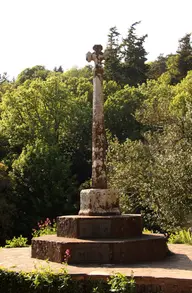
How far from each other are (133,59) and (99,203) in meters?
44.9

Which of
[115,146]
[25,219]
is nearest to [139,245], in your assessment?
[115,146]

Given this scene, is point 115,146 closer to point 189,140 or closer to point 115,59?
point 189,140

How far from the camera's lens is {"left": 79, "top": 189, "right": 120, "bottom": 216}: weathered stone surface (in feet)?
29.1

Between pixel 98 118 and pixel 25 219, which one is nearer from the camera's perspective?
pixel 98 118

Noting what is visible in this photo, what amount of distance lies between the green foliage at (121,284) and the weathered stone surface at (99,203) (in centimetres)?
277

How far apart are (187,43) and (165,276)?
197ft

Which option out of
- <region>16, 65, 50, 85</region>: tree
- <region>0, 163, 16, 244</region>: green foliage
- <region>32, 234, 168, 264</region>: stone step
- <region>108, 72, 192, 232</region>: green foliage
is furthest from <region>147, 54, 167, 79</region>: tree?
<region>32, 234, 168, 264</region>: stone step

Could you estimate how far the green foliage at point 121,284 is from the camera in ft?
19.4

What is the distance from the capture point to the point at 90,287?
20.6ft

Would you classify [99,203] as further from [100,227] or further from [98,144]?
[98,144]

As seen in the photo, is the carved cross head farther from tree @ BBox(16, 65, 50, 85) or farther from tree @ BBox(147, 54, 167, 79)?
tree @ BBox(147, 54, 167, 79)

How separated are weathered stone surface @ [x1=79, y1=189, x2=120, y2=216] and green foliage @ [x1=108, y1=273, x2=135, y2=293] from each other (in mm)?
2775

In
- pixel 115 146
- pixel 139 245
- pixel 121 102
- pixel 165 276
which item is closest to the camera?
pixel 165 276

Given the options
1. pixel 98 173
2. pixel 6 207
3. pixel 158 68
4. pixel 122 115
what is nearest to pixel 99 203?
pixel 98 173
